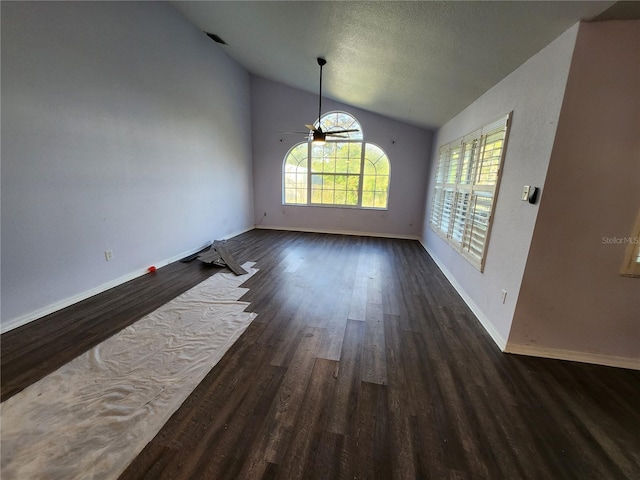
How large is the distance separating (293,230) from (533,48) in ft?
17.8

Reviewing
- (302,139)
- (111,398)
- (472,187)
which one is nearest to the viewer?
(111,398)

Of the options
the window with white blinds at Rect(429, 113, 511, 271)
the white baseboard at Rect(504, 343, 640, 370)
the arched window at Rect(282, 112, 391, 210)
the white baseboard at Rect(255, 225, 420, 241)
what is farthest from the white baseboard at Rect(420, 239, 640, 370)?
the arched window at Rect(282, 112, 391, 210)

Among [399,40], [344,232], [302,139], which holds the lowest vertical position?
[344,232]

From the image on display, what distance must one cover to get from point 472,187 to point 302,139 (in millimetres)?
4247

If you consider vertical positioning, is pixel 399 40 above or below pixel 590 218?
above

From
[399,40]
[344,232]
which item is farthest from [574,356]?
[344,232]

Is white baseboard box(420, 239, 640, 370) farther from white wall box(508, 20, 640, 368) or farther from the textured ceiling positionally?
the textured ceiling

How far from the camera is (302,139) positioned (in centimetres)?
627

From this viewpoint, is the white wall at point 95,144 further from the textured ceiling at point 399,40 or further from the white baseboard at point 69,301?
the textured ceiling at point 399,40

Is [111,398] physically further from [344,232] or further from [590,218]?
[344,232]

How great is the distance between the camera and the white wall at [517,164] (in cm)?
186

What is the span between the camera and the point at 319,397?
1691 millimetres

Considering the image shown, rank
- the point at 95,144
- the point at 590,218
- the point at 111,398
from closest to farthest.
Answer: the point at 111,398 → the point at 590,218 → the point at 95,144

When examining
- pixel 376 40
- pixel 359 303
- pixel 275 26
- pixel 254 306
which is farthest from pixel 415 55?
pixel 254 306
